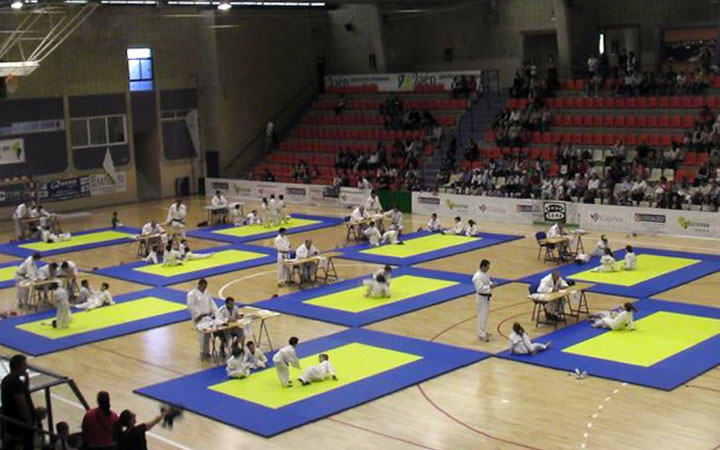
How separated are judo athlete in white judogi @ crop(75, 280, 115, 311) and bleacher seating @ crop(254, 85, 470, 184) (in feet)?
67.0

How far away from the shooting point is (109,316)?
78.6ft

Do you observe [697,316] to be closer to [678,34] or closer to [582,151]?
[582,151]

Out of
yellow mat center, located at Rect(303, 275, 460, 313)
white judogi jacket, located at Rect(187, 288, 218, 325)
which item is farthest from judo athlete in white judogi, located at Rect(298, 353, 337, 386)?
yellow mat center, located at Rect(303, 275, 460, 313)

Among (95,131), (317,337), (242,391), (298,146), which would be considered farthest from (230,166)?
(242,391)

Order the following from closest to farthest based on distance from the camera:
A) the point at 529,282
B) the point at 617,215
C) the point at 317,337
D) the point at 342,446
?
the point at 342,446
the point at 317,337
the point at 529,282
the point at 617,215

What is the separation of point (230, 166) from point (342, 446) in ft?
116

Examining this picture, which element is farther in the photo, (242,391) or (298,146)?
(298,146)

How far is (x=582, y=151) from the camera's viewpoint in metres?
38.8

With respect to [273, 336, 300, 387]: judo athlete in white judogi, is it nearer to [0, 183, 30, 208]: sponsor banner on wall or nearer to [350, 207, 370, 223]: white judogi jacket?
[350, 207, 370, 223]: white judogi jacket

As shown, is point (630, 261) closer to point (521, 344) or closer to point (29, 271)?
point (521, 344)

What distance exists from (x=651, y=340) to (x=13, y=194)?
98.6 ft

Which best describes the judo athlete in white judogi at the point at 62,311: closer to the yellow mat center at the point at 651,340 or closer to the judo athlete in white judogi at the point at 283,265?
the judo athlete in white judogi at the point at 283,265

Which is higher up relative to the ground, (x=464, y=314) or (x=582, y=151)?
(x=582, y=151)

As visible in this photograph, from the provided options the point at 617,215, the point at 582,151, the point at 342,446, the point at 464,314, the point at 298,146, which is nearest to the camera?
the point at 342,446
